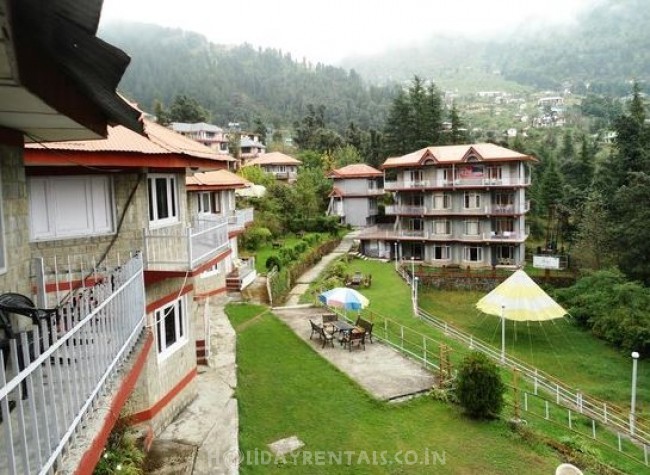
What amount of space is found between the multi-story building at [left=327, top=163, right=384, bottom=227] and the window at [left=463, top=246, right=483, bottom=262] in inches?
661

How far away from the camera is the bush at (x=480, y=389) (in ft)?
46.5

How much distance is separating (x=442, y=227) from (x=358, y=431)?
115 feet

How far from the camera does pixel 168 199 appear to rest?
41.0 feet

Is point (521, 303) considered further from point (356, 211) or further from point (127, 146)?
point (356, 211)

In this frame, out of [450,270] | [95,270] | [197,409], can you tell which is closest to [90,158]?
[95,270]

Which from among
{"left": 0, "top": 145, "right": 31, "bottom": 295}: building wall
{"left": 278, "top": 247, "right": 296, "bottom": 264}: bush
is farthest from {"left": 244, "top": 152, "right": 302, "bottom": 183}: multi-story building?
{"left": 0, "top": 145, "right": 31, "bottom": 295}: building wall

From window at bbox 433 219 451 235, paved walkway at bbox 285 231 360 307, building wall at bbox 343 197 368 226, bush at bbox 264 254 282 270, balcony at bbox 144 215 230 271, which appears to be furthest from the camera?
building wall at bbox 343 197 368 226

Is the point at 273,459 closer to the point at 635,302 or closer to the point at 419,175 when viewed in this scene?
the point at 635,302

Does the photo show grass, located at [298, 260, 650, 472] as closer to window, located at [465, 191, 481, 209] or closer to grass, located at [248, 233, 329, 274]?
grass, located at [248, 233, 329, 274]

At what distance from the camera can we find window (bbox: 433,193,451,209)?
4622cm

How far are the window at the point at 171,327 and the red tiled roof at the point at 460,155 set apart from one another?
35682mm

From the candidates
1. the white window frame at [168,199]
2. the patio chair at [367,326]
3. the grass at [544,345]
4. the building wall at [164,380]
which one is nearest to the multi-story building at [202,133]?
the grass at [544,345]

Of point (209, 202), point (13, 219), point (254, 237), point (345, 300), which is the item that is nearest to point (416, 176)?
point (254, 237)

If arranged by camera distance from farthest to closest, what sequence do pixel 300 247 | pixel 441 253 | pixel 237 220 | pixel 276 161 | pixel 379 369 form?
pixel 276 161, pixel 441 253, pixel 300 247, pixel 237 220, pixel 379 369
